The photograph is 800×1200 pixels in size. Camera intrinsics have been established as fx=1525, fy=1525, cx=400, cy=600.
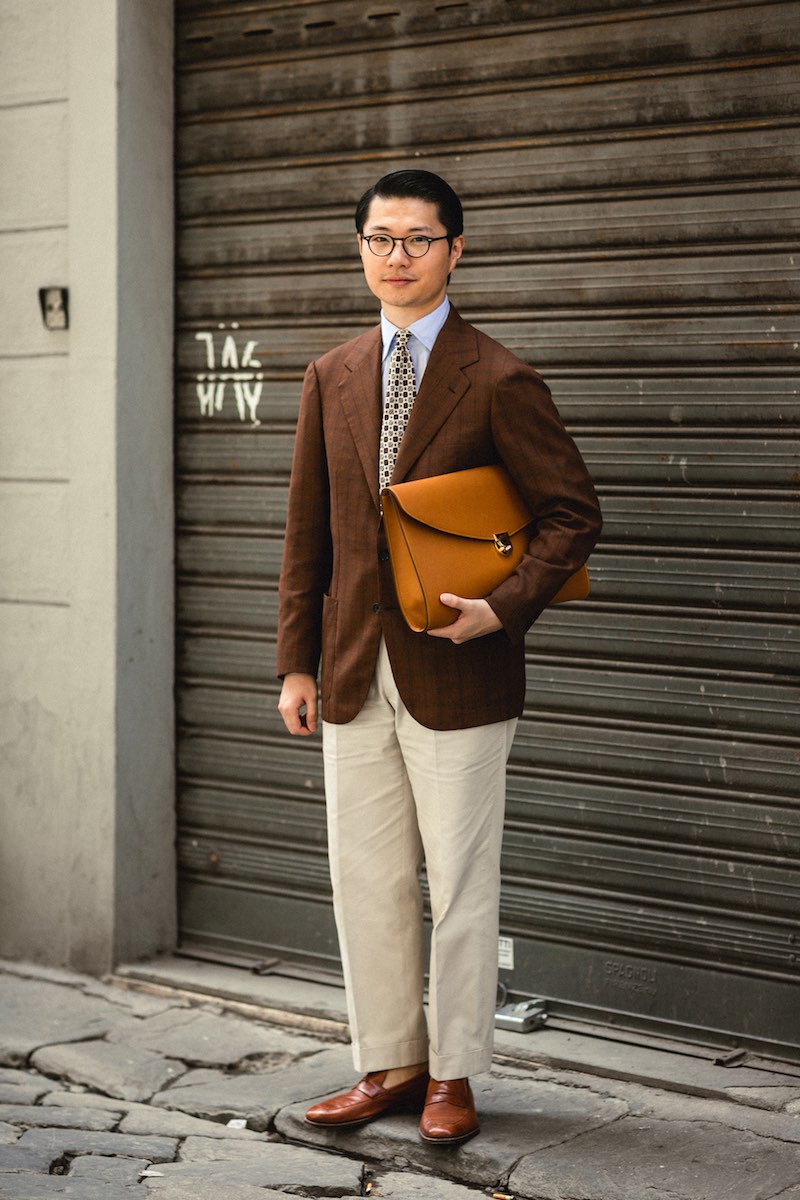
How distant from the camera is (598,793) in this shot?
185 inches

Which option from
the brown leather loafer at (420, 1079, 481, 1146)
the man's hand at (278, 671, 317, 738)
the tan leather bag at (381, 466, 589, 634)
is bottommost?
the brown leather loafer at (420, 1079, 481, 1146)

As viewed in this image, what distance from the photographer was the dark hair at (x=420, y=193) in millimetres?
Answer: 3746

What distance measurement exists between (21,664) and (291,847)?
4.03ft

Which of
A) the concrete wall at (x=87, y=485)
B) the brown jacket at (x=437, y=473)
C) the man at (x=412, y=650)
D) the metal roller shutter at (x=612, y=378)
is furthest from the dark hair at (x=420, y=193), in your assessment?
the concrete wall at (x=87, y=485)

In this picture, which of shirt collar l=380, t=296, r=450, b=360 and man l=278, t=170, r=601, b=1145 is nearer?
man l=278, t=170, r=601, b=1145

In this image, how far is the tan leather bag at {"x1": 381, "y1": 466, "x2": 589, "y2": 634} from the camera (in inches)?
140

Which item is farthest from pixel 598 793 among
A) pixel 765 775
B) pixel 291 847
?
pixel 291 847

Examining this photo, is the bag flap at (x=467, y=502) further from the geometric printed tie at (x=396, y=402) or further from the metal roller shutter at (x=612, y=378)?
the metal roller shutter at (x=612, y=378)

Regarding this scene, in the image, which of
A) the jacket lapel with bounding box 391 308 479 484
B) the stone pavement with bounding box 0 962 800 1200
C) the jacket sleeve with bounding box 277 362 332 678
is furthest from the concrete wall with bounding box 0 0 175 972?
the jacket lapel with bounding box 391 308 479 484

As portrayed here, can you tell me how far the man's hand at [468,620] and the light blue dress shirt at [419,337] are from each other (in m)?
0.60

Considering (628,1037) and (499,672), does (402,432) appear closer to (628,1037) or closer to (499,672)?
(499,672)

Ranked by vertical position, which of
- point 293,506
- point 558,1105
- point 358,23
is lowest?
point 558,1105

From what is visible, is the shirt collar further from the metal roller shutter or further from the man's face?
the metal roller shutter

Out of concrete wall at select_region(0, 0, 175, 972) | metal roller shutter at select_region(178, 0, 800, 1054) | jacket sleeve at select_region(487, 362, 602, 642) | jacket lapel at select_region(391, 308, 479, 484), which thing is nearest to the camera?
jacket sleeve at select_region(487, 362, 602, 642)
